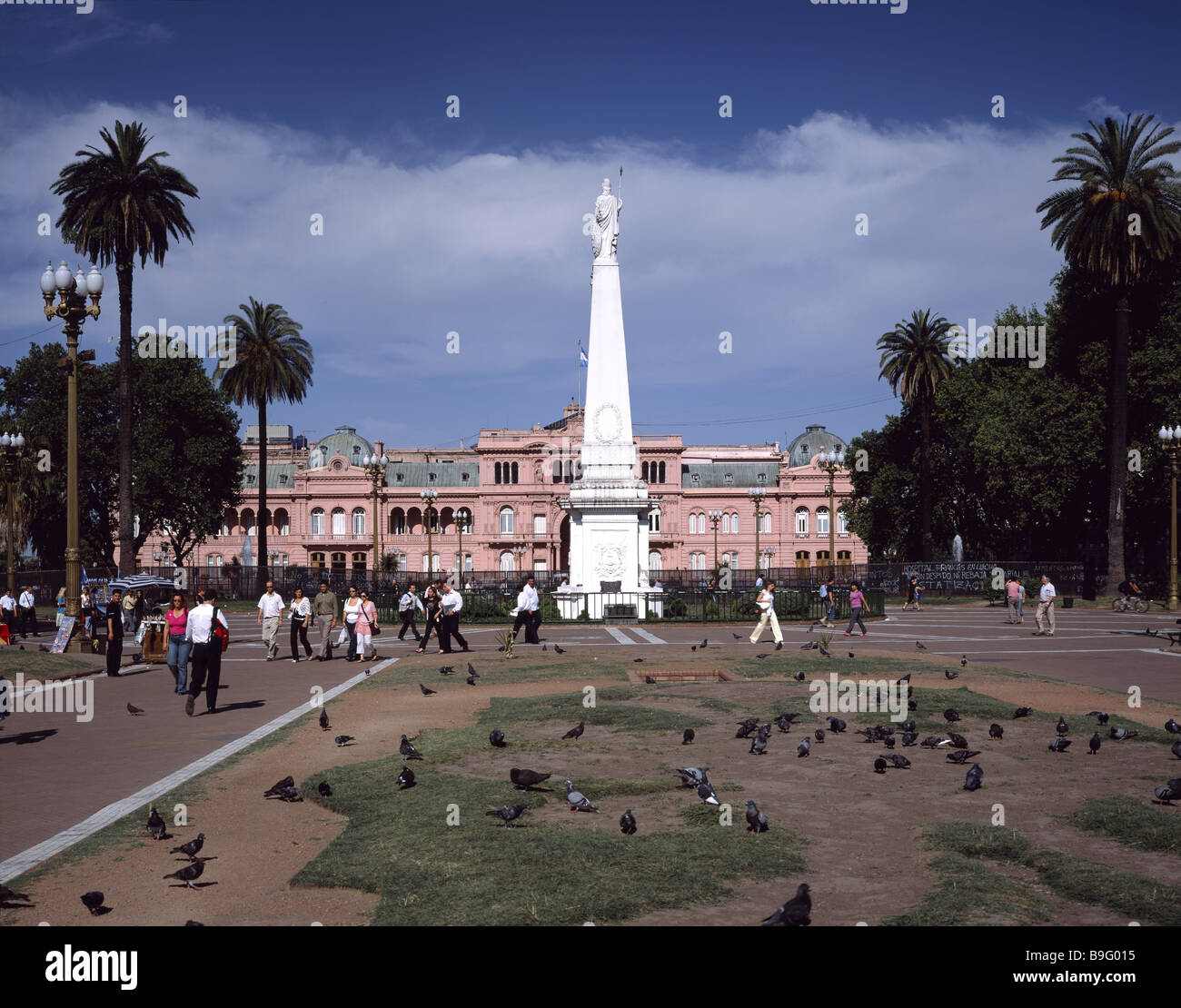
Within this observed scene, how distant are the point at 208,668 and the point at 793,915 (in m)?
11.6

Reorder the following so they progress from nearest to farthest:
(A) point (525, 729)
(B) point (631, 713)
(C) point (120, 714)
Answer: (A) point (525, 729) < (B) point (631, 713) < (C) point (120, 714)

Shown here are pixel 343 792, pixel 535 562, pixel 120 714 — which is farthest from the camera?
pixel 535 562

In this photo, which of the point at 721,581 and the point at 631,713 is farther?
the point at 721,581

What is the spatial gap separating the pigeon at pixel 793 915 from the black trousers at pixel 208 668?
11.2 meters

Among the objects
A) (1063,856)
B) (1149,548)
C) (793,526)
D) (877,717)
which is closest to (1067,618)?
(1149,548)

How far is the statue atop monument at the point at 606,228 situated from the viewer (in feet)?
112

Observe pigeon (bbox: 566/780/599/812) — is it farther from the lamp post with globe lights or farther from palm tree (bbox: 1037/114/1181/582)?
palm tree (bbox: 1037/114/1181/582)

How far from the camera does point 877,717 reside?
1330cm

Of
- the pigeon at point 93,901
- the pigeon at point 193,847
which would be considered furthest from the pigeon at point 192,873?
the pigeon at point 93,901

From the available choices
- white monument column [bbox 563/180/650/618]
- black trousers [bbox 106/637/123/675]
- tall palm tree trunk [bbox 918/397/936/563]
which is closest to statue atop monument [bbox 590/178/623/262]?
white monument column [bbox 563/180/650/618]

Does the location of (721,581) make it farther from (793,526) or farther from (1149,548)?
(793,526)

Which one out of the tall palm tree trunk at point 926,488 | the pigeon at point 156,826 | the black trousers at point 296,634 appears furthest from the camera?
the tall palm tree trunk at point 926,488

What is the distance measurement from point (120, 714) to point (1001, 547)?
195ft

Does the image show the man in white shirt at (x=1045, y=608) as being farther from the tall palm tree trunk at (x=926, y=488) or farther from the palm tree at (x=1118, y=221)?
the tall palm tree trunk at (x=926, y=488)
